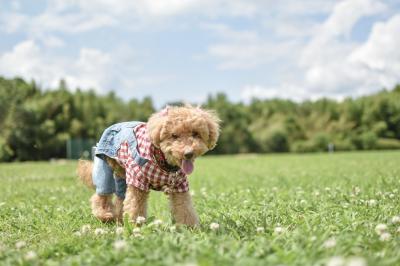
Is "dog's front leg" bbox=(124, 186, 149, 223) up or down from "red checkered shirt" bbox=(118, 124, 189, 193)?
down

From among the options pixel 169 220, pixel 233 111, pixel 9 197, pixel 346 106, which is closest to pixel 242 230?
pixel 169 220

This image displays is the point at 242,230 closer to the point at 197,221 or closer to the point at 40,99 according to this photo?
the point at 197,221

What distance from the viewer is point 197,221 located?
15.3 feet

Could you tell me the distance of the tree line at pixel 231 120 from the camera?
4041 centimetres

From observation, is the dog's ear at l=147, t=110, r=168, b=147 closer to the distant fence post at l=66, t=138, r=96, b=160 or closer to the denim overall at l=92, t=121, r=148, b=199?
the denim overall at l=92, t=121, r=148, b=199

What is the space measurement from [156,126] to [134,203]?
0.84 meters

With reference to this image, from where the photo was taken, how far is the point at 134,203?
474cm

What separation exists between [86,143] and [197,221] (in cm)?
3742

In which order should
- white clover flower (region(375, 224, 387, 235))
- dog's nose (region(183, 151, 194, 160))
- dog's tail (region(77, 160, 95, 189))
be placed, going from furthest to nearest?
dog's tail (region(77, 160, 95, 189)) → dog's nose (region(183, 151, 194, 160)) → white clover flower (region(375, 224, 387, 235))

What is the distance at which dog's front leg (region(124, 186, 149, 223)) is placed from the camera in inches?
186

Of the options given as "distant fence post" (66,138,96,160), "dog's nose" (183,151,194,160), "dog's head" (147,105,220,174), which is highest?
"dog's head" (147,105,220,174)

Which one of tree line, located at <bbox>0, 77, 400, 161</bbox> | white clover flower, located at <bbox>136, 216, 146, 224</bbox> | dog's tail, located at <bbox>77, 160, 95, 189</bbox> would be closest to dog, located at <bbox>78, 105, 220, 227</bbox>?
white clover flower, located at <bbox>136, 216, 146, 224</bbox>

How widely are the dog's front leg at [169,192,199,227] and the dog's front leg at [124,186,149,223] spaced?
290 mm

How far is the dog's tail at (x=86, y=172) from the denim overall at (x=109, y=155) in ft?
1.56
